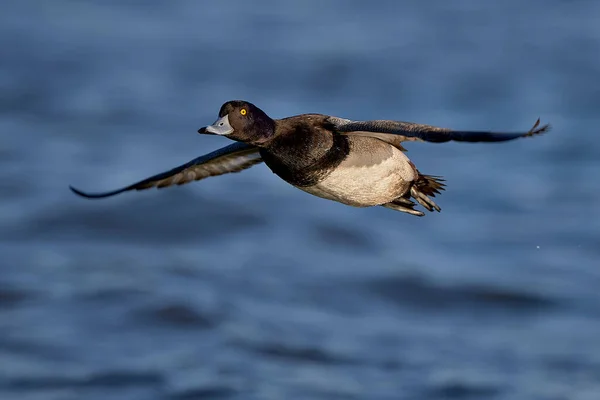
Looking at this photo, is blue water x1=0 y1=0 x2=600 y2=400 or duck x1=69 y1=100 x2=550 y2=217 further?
blue water x1=0 y1=0 x2=600 y2=400

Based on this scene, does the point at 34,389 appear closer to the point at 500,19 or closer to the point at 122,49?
the point at 122,49

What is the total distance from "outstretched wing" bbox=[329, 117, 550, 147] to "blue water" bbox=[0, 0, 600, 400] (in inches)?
240

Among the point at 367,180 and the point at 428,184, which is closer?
the point at 367,180

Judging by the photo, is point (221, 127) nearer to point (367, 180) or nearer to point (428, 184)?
point (367, 180)

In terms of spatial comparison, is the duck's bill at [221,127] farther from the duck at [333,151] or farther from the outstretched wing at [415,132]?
the outstretched wing at [415,132]

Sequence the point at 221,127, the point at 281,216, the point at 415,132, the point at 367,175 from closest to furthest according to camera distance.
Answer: the point at 415,132
the point at 221,127
the point at 367,175
the point at 281,216

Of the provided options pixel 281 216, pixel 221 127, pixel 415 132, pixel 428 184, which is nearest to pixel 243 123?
pixel 221 127

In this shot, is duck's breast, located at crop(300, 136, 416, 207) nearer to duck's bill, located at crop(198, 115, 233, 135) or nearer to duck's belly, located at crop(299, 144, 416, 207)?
duck's belly, located at crop(299, 144, 416, 207)

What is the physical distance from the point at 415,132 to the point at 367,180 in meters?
0.80

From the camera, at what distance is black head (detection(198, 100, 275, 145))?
21.9 ft

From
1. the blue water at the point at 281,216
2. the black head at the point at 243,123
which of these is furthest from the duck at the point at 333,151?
the blue water at the point at 281,216

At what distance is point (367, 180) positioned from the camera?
7102mm

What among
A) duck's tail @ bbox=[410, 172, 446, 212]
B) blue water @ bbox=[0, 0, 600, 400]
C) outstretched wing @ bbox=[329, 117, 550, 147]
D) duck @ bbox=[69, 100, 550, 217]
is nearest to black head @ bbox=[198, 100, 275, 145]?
duck @ bbox=[69, 100, 550, 217]

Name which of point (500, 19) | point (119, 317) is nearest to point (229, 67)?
point (500, 19)
